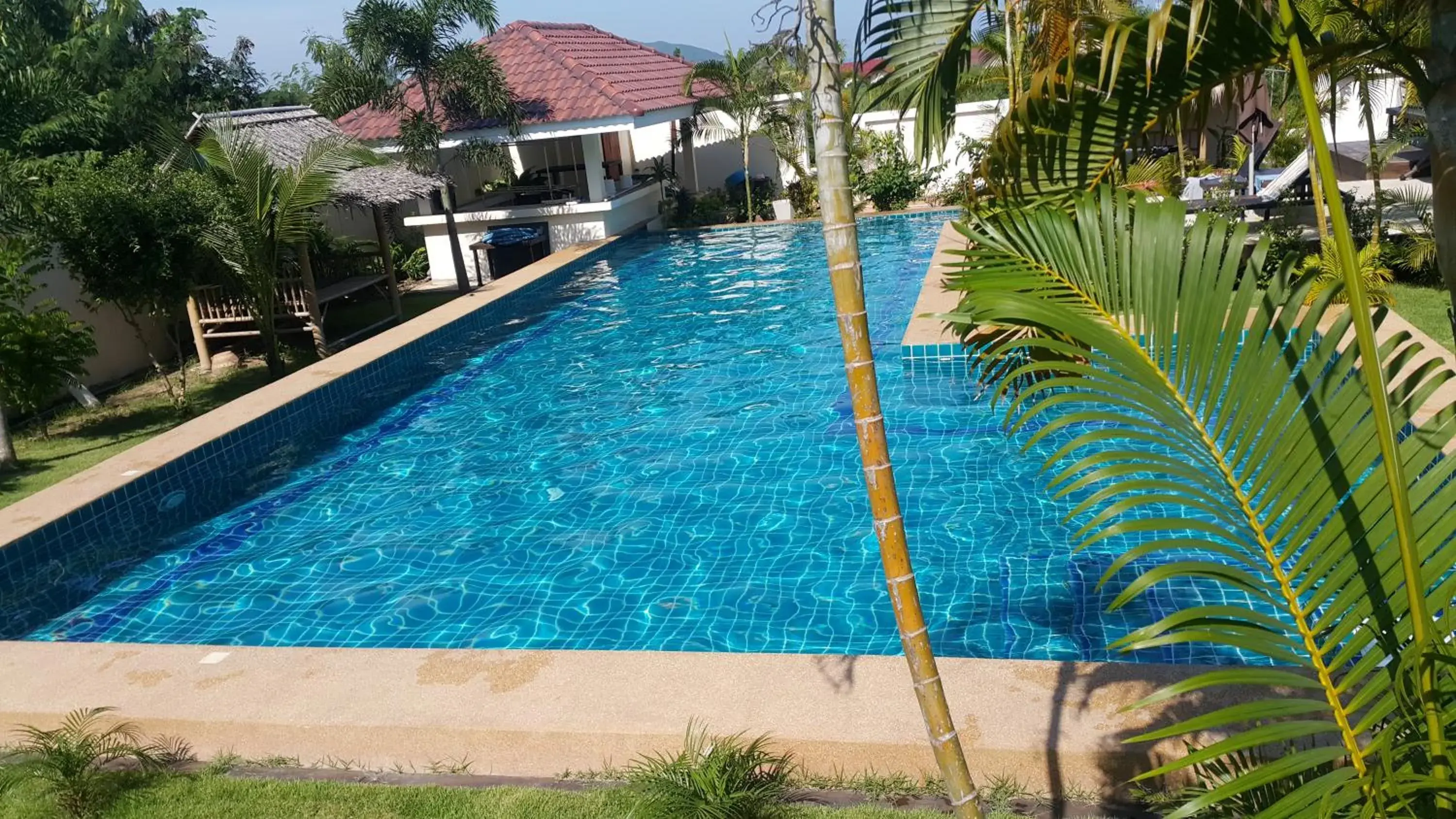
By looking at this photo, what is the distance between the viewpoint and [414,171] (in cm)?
1791

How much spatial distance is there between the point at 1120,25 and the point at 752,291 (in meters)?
13.7

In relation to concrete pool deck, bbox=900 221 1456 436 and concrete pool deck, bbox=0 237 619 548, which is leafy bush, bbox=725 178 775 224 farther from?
concrete pool deck, bbox=0 237 619 548

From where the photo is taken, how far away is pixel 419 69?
18188 millimetres

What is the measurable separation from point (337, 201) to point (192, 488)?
23.1 ft

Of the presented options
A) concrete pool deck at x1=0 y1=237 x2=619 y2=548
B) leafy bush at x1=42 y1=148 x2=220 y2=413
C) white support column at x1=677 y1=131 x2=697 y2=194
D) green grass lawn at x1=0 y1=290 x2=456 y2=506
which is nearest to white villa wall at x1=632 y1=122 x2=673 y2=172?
white support column at x1=677 y1=131 x2=697 y2=194

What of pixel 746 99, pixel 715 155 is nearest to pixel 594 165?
pixel 746 99

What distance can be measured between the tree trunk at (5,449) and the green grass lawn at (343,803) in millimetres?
6302

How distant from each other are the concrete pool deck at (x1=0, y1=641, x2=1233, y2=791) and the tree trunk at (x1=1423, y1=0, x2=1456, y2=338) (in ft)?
7.30

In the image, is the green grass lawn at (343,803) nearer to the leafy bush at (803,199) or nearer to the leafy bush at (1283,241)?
the leafy bush at (1283,241)

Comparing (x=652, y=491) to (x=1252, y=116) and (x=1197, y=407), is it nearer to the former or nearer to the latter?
(x=1197, y=407)

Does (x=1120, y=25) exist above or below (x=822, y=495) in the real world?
above

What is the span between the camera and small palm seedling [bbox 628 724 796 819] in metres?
3.81

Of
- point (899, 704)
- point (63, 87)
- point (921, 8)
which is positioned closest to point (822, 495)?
point (899, 704)

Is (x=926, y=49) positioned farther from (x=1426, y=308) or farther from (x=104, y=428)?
(x=104, y=428)
